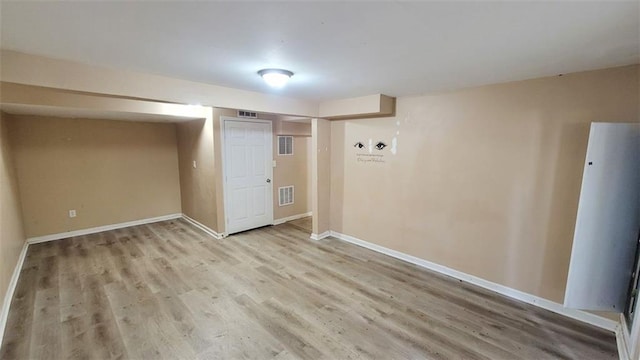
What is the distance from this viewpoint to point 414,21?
1453mm

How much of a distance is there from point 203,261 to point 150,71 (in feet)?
8.28

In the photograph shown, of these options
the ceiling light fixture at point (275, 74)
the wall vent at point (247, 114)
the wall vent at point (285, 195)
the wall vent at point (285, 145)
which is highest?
the ceiling light fixture at point (275, 74)

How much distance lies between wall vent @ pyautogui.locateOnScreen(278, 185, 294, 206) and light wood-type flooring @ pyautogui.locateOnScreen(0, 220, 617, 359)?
5.82 ft

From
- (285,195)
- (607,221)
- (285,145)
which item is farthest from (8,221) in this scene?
(607,221)

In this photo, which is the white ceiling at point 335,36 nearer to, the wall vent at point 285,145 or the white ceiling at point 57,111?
the white ceiling at point 57,111

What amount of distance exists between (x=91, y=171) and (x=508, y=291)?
663 centimetres

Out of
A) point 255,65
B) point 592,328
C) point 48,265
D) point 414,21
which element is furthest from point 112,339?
point 592,328

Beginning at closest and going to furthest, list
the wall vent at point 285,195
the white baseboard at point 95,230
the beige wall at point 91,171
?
the beige wall at point 91,171 < the white baseboard at point 95,230 < the wall vent at point 285,195

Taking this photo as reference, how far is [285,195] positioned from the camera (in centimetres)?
571

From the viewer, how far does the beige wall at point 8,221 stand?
2719 mm

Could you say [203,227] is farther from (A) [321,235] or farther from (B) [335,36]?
(B) [335,36]

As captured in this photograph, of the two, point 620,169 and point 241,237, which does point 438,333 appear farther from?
point 241,237

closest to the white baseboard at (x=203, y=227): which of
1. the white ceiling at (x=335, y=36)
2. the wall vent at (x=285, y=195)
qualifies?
the wall vent at (x=285, y=195)

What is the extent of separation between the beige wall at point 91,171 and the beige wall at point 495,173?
4.30 metres
